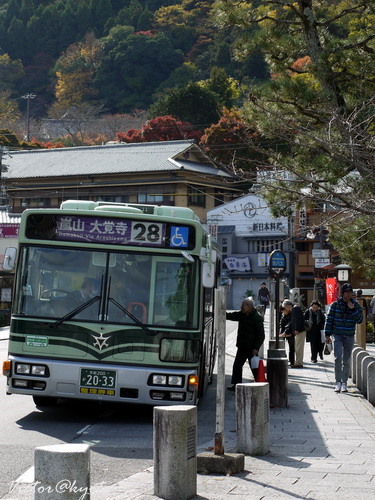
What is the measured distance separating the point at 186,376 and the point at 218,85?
197 feet

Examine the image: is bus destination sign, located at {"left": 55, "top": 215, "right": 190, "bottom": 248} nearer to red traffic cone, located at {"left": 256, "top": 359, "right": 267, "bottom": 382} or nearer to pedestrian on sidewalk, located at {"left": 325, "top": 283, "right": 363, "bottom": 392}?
red traffic cone, located at {"left": 256, "top": 359, "right": 267, "bottom": 382}

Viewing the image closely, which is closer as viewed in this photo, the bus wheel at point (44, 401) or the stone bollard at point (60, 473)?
the stone bollard at point (60, 473)

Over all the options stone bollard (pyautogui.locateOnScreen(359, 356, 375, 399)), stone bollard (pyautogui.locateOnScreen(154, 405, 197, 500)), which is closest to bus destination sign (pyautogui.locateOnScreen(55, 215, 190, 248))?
stone bollard (pyautogui.locateOnScreen(154, 405, 197, 500))

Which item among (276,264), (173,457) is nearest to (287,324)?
(276,264)

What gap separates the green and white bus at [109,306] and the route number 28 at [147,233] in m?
0.01

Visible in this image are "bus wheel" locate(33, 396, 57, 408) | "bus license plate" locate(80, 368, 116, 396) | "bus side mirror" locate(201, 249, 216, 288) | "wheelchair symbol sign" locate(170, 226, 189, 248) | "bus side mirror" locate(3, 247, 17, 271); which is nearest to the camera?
"bus side mirror" locate(201, 249, 216, 288)

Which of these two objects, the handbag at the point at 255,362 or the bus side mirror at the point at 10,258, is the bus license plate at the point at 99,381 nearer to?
the bus side mirror at the point at 10,258

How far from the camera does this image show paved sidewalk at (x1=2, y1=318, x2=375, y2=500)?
687 centimetres

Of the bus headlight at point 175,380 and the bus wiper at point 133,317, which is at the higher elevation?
the bus wiper at point 133,317

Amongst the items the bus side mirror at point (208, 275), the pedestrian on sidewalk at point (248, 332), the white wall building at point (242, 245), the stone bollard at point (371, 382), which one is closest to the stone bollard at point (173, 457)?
the bus side mirror at point (208, 275)

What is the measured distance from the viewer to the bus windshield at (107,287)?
11.2 metres

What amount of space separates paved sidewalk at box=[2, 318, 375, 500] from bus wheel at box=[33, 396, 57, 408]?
8.99ft

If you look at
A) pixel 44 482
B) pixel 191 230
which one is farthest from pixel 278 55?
pixel 44 482

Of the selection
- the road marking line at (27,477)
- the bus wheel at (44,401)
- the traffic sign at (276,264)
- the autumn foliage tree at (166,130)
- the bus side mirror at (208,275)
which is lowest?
the road marking line at (27,477)
